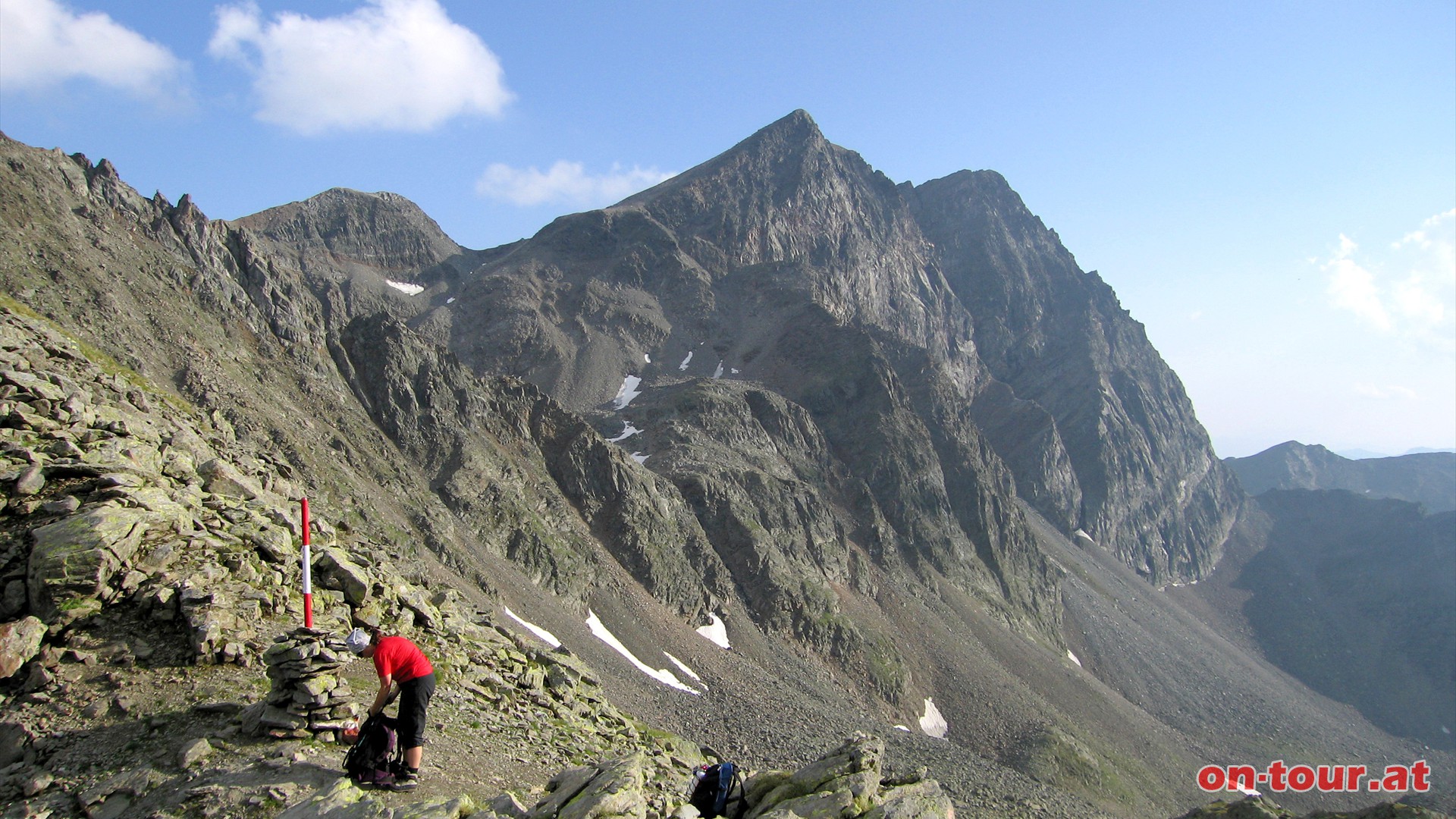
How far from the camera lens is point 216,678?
1390cm

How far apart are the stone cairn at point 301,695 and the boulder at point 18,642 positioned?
3.89 metres

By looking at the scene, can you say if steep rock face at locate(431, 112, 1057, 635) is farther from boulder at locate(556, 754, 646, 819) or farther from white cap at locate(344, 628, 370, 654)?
white cap at locate(344, 628, 370, 654)

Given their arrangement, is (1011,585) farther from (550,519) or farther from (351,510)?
(351,510)

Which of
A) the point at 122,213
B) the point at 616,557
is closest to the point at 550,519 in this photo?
the point at 616,557

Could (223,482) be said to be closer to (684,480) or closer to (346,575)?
(346,575)

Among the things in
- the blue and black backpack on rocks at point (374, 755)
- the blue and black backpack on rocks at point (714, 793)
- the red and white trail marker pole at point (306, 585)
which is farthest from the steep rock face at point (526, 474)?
the blue and black backpack on rocks at point (374, 755)

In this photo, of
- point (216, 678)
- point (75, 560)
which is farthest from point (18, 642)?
point (216, 678)

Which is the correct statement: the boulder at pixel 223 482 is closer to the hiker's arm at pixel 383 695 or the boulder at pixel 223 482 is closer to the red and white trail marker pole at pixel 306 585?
the red and white trail marker pole at pixel 306 585

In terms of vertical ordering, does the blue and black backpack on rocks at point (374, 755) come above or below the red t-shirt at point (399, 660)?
below

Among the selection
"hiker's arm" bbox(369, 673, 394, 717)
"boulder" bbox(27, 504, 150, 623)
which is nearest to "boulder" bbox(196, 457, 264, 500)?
"boulder" bbox(27, 504, 150, 623)

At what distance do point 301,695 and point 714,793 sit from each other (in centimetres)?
708

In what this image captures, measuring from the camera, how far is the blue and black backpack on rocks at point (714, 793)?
1368cm

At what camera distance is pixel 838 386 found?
136m

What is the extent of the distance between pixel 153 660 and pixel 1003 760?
253 ft
